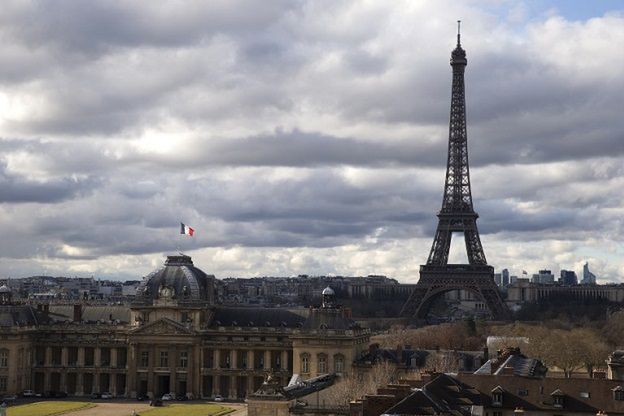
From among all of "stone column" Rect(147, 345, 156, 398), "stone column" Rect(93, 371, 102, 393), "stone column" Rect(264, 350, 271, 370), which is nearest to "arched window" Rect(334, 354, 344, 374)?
"stone column" Rect(264, 350, 271, 370)

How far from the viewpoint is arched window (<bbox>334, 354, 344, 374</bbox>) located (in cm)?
12744

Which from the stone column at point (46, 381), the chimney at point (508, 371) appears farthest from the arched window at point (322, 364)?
the chimney at point (508, 371)

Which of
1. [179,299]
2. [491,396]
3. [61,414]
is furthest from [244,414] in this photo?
[491,396]

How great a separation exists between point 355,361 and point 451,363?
1545cm

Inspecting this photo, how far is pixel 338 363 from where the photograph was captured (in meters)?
128

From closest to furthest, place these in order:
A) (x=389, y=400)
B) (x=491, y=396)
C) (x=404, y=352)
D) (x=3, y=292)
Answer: (x=389, y=400), (x=491, y=396), (x=404, y=352), (x=3, y=292)

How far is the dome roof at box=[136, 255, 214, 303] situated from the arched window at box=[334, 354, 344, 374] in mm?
18846

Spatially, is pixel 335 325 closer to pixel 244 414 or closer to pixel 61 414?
pixel 244 414

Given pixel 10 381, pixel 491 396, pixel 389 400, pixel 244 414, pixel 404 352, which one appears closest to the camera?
pixel 389 400

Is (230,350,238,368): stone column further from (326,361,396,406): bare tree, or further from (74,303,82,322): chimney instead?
(326,361,396,406): bare tree

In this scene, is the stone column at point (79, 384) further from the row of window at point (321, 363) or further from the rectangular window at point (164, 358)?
the row of window at point (321, 363)

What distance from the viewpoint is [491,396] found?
75500mm

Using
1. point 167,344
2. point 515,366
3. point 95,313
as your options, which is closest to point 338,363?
point 167,344

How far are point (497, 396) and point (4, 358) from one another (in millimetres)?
74571
